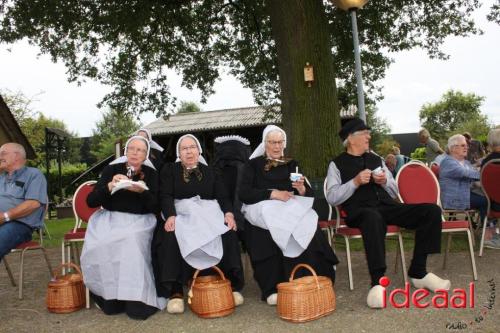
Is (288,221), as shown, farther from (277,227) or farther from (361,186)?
(361,186)

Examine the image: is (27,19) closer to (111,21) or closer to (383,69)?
(111,21)

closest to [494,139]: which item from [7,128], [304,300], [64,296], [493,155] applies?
[493,155]

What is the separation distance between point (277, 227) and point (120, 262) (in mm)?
1445

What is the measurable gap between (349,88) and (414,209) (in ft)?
29.7

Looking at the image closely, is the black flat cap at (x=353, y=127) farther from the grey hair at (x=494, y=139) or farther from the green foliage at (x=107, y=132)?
the green foliage at (x=107, y=132)

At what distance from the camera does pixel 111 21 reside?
10.7 meters

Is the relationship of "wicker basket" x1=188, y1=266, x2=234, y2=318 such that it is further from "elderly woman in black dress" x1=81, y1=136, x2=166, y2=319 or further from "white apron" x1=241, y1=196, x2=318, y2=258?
"white apron" x1=241, y1=196, x2=318, y2=258

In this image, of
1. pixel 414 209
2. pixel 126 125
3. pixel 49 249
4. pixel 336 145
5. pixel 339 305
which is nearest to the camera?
pixel 339 305

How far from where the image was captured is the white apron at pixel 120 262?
4051 millimetres

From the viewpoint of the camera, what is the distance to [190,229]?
13.8ft

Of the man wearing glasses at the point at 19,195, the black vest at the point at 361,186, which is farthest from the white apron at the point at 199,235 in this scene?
the man wearing glasses at the point at 19,195

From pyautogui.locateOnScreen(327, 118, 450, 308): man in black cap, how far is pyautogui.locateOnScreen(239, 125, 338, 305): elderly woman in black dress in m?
0.38

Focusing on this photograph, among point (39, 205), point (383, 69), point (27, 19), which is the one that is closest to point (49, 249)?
point (39, 205)

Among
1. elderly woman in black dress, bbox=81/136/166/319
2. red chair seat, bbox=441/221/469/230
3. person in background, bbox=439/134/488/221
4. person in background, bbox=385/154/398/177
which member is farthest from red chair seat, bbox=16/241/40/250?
person in background, bbox=385/154/398/177
